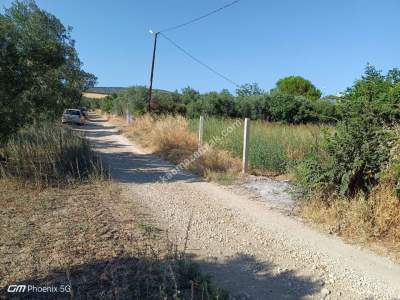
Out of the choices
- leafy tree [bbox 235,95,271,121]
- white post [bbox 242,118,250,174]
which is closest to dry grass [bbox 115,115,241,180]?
white post [bbox 242,118,250,174]

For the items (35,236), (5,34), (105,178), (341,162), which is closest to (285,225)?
(341,162)

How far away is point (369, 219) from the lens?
202 inches

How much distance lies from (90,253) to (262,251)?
2.06 meters

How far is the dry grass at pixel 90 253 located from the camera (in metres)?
3.35

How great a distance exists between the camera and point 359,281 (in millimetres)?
3777

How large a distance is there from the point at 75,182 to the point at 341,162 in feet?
17.1

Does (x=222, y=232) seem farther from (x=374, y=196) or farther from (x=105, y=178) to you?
(x=105, y=178)

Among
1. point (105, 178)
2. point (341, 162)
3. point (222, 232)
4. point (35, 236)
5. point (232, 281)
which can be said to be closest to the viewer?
point (232, 281)

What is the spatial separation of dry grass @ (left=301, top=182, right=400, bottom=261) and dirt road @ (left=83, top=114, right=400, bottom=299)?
0.28 meters

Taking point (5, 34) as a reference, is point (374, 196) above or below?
below

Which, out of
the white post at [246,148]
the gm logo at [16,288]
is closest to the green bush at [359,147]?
the white post at [246,148]

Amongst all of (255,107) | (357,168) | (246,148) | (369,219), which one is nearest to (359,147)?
(357,168)

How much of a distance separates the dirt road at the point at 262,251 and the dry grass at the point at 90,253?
1.21 feet

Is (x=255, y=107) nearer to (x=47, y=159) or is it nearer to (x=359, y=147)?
(x=47, y=159)
